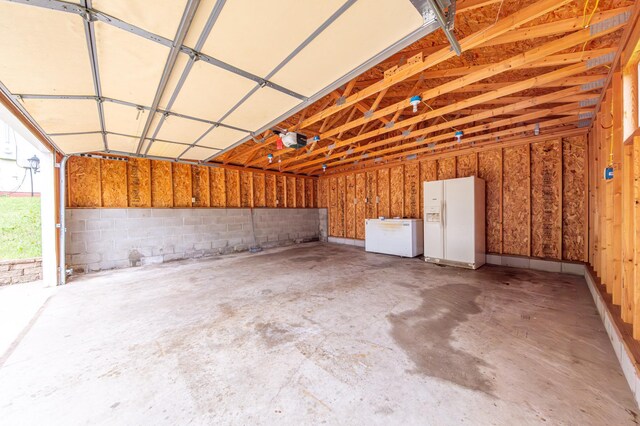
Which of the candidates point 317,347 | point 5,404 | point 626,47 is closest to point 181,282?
point 5,404

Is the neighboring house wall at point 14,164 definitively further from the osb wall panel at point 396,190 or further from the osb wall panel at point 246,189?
the osb wall panel at point 396,190

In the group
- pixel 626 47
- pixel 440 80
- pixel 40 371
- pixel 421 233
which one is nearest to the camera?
pixel 40 371

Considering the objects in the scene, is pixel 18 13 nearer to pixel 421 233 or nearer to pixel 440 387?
pixel 440 387

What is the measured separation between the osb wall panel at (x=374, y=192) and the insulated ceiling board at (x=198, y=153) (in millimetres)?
4976

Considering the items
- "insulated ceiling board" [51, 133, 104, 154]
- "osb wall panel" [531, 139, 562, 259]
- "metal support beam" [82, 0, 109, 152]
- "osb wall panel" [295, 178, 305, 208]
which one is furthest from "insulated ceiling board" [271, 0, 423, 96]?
"osb wall panel" [295, 178, 305, 208]

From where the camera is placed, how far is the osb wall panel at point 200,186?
6555 mm

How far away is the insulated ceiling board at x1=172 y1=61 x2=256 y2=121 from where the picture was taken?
2.19 metres

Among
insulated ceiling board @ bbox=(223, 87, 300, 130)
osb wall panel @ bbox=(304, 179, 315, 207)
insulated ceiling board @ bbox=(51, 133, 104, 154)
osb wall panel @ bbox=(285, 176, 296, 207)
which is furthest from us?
osb wall panel @ bbox=(304, 179, 315, 207)

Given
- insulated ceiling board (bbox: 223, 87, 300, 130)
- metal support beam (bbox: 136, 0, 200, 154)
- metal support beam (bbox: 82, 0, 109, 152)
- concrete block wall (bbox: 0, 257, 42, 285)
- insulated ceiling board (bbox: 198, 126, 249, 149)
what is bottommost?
concrete block wall (bbox: 0, 257, 42, 285)

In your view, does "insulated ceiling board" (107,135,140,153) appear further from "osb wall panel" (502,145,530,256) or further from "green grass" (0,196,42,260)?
"osb wall panel" (502,145,530,256)

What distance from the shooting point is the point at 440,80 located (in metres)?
3.43

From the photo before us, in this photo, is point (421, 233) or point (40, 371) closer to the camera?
point (40, 371)

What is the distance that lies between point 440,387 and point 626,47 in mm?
3391

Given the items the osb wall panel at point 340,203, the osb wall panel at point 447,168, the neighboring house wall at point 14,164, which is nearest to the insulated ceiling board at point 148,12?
the osb wall panel at point 447,168
